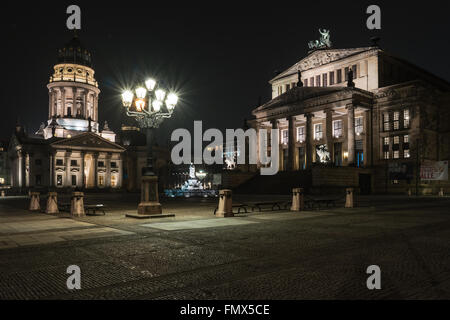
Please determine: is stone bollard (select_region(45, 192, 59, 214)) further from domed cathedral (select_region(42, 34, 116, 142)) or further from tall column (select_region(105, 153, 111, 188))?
domed cathedral (select_region(42, 34, 116, 142))

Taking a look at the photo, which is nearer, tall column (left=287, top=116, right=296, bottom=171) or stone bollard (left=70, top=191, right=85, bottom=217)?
stone bollard (left=70, top=191, right=85, bottom=217)

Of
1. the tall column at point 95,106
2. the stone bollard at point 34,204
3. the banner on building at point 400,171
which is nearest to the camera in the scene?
the stone bollard at point 34,204

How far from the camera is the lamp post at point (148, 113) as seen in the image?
60.0 ft

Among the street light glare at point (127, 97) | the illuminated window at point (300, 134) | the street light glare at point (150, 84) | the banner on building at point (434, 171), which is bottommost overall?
the banner on building at point (434, 171)

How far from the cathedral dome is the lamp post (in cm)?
9360

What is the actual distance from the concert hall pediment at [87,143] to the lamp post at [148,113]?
75.3 meters

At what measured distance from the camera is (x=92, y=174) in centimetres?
9538

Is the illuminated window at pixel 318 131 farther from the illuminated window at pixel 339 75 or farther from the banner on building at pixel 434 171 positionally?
the banner on building at pixel 434 171

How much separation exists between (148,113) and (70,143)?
252 ft

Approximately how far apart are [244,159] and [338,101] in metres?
21.7

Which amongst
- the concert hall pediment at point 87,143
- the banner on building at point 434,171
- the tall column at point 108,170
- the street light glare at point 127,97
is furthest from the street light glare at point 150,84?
the tall column at point 108,170

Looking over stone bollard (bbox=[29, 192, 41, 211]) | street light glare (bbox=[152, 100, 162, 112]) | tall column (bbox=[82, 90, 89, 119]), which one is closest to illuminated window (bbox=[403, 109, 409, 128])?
street light glare (bbox=[152, 100, 162, 112])

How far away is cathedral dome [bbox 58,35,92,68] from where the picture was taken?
333 feet
